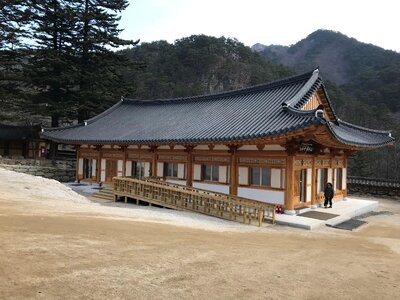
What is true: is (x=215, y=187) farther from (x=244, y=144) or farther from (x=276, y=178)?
(x=276, y=178)

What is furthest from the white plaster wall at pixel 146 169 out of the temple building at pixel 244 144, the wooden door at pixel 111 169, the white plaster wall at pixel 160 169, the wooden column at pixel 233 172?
the wooden column at pixel 233 172

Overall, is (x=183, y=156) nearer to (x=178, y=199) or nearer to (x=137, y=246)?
(x=178, y=199)

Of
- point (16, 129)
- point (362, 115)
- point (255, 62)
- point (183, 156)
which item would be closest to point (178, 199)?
point (183, 156)

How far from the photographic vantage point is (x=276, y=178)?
16.0 metres

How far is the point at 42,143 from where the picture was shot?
38781 millimetres

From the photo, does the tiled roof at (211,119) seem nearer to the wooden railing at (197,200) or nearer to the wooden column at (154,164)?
the wooden column at (154,164)

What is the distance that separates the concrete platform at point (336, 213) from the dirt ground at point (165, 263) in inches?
121

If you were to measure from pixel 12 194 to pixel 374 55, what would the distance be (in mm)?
108002

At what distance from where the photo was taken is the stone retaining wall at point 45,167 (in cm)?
2822

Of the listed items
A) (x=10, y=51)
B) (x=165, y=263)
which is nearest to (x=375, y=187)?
(x=165, y=263)

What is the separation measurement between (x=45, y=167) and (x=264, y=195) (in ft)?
71.6

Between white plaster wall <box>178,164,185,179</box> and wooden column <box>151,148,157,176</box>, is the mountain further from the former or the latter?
white plaster wall <box>178,164,185,179</box>

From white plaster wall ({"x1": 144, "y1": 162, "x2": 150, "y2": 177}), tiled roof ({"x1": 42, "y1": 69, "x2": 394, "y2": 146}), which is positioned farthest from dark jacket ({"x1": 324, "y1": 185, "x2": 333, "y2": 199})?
white plaster wall ({"x1": 144, "y1": 162, "x2": 150, "y2": 177})

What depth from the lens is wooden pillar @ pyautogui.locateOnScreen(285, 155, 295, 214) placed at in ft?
50.6
